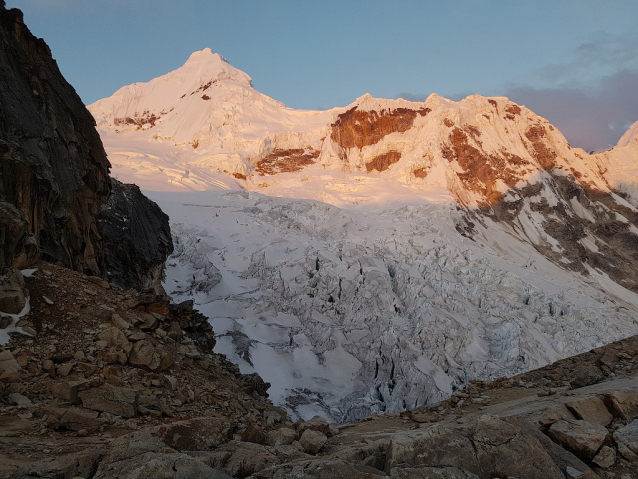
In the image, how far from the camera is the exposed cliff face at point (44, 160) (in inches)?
317

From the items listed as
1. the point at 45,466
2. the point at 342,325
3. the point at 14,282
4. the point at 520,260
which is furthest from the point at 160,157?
the point at 45,466

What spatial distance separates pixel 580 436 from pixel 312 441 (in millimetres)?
2604

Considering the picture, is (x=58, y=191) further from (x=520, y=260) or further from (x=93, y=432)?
(x=520, y=260)

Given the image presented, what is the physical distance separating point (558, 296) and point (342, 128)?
122 ft

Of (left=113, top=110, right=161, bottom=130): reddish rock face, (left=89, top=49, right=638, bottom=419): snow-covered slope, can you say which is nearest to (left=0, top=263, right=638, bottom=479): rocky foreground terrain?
(left=89, top=49, right=638, bottom=419): snow-covered slope

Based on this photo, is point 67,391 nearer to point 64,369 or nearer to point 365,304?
point 64,369

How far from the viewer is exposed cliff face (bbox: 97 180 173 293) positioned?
635 inches

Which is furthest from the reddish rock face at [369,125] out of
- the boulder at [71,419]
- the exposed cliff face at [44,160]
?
the boulder at [71,419]

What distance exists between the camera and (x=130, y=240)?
17.0 m

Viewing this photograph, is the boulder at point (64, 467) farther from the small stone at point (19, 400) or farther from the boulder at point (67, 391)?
the boulder at point (67, 391)

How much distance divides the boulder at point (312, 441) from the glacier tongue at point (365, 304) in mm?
11998

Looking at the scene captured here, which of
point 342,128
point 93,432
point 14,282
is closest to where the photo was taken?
point 93,432

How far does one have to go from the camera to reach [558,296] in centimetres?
2883

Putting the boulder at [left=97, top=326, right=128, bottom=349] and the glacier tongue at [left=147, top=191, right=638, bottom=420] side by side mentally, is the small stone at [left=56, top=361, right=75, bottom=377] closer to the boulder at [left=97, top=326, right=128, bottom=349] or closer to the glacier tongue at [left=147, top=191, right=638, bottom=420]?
the boulder at [left=97, top=326, right=128, bottom=349]
